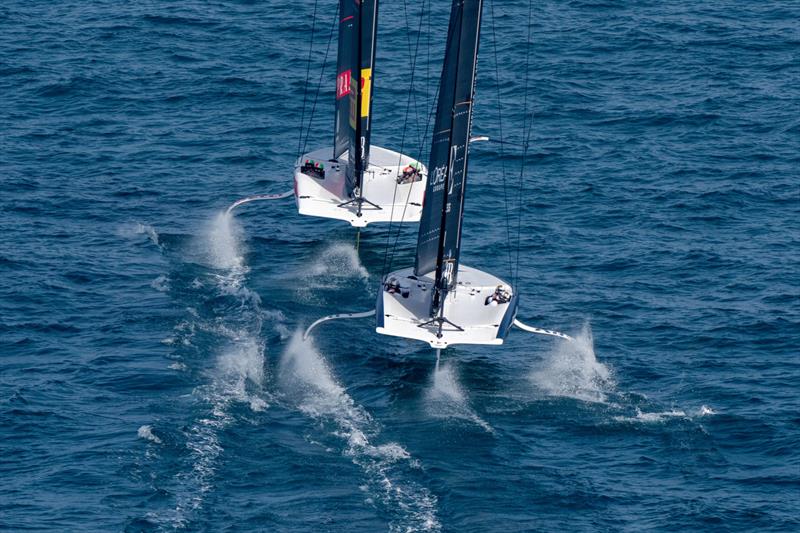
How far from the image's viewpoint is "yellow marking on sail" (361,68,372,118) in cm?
9775

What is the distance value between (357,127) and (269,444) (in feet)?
86.9

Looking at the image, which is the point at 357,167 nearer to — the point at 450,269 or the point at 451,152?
the point at 450,269

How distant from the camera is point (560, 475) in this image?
74.2m

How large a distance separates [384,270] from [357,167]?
6.25 metres

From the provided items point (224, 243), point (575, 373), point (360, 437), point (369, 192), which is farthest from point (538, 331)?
point (224, 243)

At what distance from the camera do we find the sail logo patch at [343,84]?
99125mm

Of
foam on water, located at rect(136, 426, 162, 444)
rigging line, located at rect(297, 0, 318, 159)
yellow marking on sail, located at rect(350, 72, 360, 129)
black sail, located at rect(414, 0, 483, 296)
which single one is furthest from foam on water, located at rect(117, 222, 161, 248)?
foam on water, located at rect(136, 426, 162, 444)

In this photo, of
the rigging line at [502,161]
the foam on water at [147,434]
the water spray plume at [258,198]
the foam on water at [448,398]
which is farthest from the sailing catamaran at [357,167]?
the foam on water at [147,434]

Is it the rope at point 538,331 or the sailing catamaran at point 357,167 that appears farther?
the sailing catamaran at point 357,167

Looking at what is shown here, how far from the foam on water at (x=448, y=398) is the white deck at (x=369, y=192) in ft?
42.2

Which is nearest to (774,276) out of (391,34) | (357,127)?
(357,127)

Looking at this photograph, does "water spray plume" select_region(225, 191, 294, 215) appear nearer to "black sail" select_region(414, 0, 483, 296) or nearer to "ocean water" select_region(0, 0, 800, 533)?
"ocean water" select_region(0, 0, 800, 533)

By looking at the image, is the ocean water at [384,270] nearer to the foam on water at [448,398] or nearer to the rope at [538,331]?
the foam on water at [448,398]

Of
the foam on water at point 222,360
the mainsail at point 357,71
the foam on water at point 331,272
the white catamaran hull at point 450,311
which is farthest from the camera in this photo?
the mainsail at point 357,71
